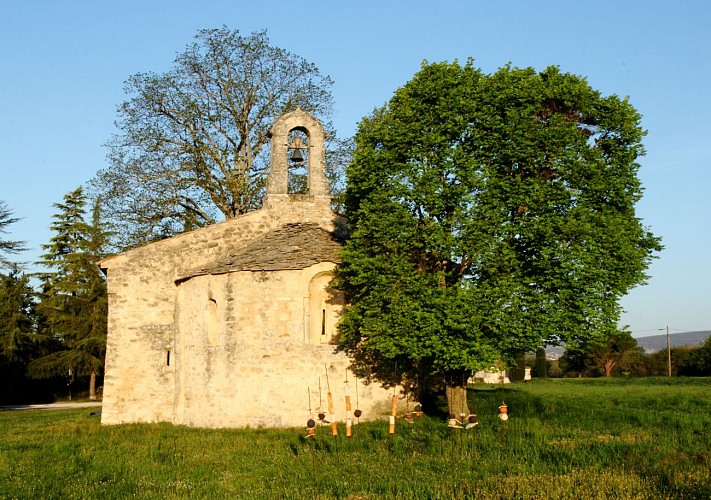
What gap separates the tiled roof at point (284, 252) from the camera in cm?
2088

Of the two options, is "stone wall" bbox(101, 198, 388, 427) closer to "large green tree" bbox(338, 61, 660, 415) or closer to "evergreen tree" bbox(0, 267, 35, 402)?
"large green tree" bbox(338, 61, 660, 415)

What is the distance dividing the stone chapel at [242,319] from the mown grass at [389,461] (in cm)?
136

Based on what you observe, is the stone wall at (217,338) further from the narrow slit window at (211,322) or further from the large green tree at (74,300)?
the large green tree at (74,300)

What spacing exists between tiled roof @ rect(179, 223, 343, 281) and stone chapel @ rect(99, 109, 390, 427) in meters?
0.04

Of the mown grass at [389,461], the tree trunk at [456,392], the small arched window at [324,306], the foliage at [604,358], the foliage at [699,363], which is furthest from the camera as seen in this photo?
the foliage at [604,358]

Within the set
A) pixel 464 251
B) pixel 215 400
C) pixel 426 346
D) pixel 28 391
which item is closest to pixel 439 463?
pixel 426 346

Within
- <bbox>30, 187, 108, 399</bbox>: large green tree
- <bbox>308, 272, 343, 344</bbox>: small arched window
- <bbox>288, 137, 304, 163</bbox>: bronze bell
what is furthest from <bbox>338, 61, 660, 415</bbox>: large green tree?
<bbox>30, 187, 108, 399</bbox>: large green tree

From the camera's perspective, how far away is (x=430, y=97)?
1927cm

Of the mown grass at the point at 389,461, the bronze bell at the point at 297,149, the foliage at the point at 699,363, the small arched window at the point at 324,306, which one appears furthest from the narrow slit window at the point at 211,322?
the foliage at the point at 699,363

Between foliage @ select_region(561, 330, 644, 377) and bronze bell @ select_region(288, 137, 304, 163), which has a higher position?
bronze bell @ select_region(288, 137, 304, 163)

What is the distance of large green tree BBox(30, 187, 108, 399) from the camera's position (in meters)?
41.2

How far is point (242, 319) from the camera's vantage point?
2100cm

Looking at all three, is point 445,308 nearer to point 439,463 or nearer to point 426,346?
point 426,346

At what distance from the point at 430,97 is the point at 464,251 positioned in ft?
15.6
